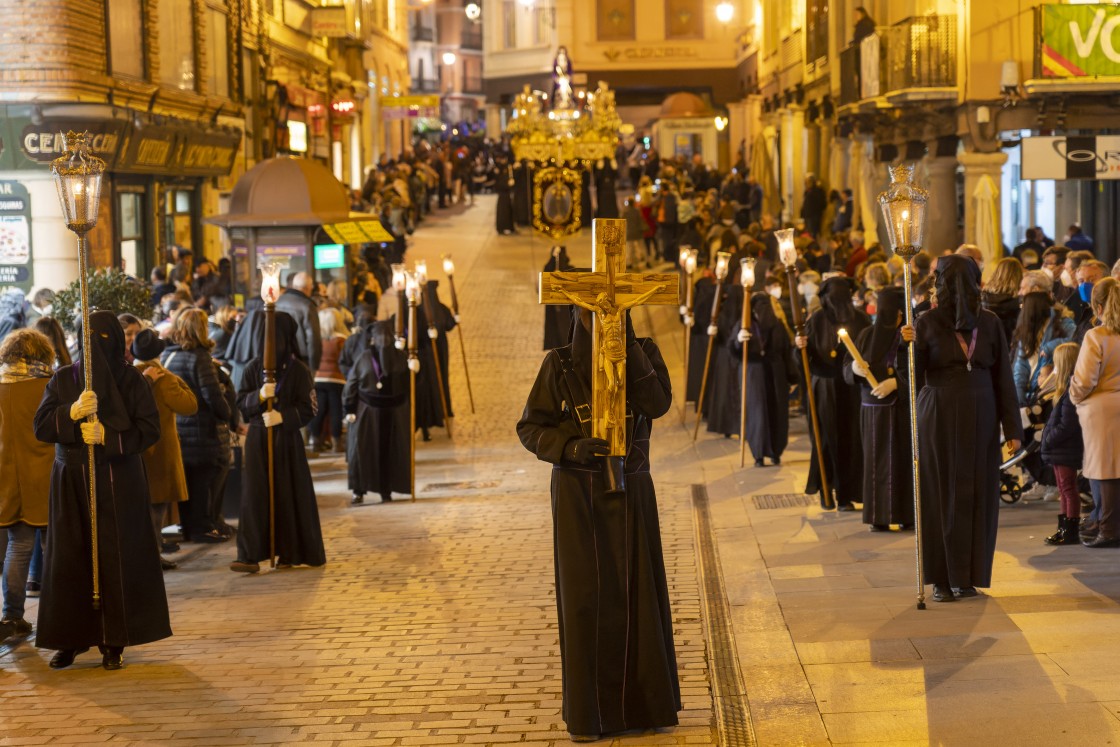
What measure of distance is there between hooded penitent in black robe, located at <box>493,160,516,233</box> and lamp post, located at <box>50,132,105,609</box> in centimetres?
2860

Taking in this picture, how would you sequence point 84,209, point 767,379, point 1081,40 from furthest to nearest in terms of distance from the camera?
point 1081,40, point 767,379, point 84,209

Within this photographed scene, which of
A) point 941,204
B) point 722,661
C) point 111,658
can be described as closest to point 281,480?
point 111,658

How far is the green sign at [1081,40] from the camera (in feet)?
71.2

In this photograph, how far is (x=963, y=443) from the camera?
29.9 feet

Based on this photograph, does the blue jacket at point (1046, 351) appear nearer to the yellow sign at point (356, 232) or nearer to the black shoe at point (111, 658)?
the black shoe at point (111, 658)

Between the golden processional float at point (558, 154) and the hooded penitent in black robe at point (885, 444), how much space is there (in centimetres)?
1909

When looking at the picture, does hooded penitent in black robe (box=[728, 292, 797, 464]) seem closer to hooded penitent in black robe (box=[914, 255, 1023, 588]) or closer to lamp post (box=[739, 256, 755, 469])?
lamp post (box=[739, 256, 755, 469])

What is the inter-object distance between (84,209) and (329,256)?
11175 millimetres

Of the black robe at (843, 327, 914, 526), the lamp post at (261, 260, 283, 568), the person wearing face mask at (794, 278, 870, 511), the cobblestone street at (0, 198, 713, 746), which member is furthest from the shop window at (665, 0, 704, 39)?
the lamp post at (261, 260, 283, 568)

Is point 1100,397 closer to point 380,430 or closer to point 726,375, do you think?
point 380,430

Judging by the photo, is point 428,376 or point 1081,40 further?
point 1081,40

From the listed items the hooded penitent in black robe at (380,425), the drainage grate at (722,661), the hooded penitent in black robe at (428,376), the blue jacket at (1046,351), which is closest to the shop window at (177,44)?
the hooded penitent in black robe at (428,376)

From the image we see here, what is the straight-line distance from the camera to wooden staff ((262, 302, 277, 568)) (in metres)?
11.0

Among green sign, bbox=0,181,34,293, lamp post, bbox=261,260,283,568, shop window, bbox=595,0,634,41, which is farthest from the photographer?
shop window, bbox=595,0,634,41
